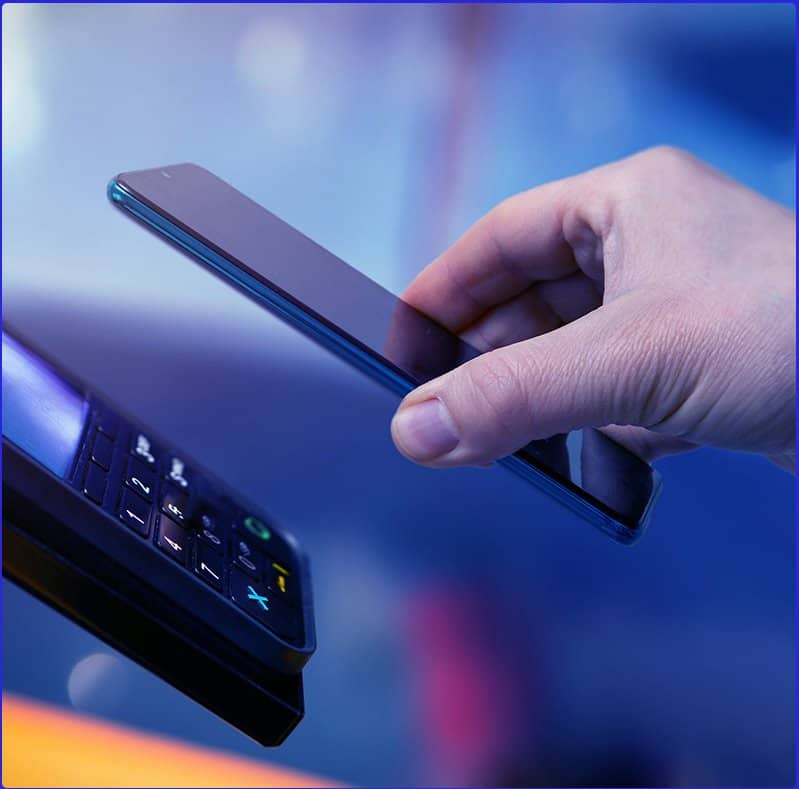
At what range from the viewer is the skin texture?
20.8 inches

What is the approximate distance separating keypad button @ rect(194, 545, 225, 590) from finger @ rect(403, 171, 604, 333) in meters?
0.36

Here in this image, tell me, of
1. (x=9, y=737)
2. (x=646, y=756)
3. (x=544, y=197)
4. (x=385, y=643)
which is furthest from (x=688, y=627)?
(x=9, y=737)

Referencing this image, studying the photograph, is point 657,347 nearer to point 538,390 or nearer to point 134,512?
point 538,390

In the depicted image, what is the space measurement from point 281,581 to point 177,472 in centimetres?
10

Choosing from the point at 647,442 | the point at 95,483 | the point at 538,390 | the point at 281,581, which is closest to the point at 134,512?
the point at 95,483

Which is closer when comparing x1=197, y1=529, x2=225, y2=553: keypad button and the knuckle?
x1=197, y1=529, x2=225, y2=553: keypad button

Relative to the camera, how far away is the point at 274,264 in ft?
2.01

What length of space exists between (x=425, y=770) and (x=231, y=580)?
18 centimetres

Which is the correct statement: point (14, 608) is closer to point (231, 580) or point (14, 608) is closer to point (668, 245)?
point (231, 580)

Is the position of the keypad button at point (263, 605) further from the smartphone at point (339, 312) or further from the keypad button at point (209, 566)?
the smartphone at point (339, 312)

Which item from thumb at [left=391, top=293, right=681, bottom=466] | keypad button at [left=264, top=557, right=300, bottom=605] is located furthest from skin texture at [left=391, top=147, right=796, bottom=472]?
keypad button at [left=264, top=557, right=300, bottom=605]

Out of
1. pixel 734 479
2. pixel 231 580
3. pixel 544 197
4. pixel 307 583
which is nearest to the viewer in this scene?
pixel 231 580

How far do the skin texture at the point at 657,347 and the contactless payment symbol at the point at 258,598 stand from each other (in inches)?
4.9

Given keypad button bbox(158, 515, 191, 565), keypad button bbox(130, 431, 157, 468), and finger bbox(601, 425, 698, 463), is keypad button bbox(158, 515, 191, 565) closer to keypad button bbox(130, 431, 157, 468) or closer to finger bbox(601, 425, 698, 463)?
keypad button bbox(130, 431, 157, 468)
